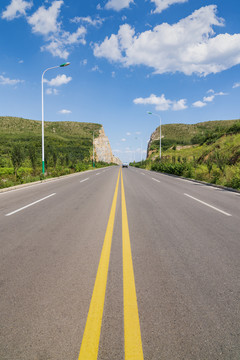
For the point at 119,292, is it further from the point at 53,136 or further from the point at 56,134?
the point at 56,134

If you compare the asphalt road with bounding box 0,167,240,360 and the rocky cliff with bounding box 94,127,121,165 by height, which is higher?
the rocky cliff with bounding box 94,127,121,165

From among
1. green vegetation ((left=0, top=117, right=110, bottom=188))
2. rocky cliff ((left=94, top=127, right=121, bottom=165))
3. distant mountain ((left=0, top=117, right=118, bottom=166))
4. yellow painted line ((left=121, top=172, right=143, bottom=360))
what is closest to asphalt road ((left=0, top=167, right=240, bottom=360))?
yellow painted line ((left=121, top=172, right=143, bottom=360))

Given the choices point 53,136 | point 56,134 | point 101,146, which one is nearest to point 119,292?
point 53,136

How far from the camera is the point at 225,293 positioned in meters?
2.63

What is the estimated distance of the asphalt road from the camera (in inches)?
73.0

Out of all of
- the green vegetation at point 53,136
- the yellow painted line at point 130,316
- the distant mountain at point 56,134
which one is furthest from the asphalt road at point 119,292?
the distant mountain at point 56,134

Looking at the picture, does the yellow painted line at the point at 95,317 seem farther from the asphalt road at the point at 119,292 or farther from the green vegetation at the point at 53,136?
the green vegetation at the point at 53,136

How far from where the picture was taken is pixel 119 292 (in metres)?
2.63

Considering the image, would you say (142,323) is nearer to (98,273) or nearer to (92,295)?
(92,295)

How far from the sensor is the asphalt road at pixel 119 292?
185 cm

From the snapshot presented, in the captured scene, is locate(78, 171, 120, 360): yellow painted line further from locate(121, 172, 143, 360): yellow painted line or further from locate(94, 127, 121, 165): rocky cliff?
locate(94, 127, 121, 165): rocky cliff

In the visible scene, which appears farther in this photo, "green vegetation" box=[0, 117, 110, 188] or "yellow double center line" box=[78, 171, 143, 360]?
"green vegetation" box=[0, 117, 110, 188]

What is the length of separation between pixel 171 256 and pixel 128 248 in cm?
78

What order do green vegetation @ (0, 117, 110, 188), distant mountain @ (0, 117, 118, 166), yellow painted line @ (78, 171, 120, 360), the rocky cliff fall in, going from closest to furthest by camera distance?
yellow painted line @ (78, 171, 120, 360) → green vegetation @ (0, 117, 110, 188) → distant mountain @ (0, 117, 118, 166) → the rocky cliff
